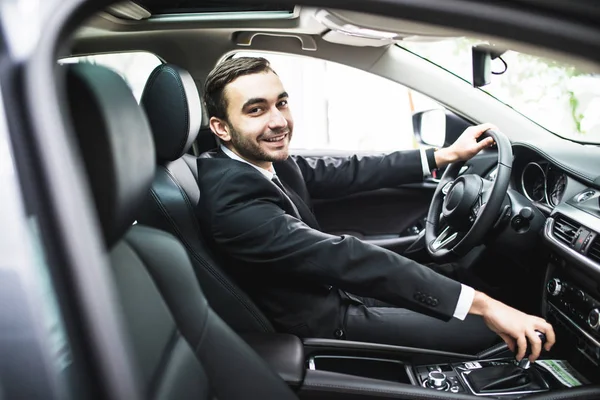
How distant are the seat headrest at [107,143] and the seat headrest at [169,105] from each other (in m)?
0.60

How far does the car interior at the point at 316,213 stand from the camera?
664 millimetres

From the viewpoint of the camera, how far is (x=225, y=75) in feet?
5.32

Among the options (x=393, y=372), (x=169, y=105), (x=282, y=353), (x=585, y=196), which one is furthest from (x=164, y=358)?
(x=585, y=196)

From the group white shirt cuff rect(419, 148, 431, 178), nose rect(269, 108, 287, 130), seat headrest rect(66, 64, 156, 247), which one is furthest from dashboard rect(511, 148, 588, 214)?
seat headrest rect(66, 64, 156, 247)

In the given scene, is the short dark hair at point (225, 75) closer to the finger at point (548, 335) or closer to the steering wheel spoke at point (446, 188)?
the steering wheel spoke at point (446, 188)

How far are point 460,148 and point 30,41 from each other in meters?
1.56

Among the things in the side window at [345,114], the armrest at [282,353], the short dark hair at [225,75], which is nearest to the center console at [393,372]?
the armrest at [282,353]

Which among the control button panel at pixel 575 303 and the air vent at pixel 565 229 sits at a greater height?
the air vent at pixel 565 229

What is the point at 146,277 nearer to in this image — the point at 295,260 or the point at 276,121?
the point at 295,260

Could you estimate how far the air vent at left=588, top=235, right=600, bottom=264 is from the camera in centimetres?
129

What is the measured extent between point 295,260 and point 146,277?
550mm

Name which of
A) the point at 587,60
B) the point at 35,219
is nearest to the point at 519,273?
the point at 587,60

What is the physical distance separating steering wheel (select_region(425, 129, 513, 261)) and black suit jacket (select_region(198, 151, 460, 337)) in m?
0.32

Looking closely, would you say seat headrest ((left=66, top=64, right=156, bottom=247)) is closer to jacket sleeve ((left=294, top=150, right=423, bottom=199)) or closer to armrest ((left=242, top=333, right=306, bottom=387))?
armrest ((left=242, top=333, right=306, bottom=387))
